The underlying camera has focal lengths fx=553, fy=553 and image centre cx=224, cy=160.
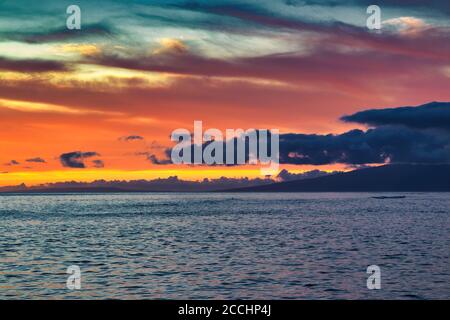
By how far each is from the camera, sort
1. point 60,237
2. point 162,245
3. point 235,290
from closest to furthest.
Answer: point 235,290
point 162,245
point 60,237

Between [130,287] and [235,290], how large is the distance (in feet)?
27.2

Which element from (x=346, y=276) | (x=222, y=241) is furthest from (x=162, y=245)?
(x=346, y=276)

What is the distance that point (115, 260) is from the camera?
6100 centimetres

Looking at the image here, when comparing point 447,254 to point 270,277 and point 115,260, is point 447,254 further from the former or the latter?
point 115,260

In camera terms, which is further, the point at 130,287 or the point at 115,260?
the point at 115,260

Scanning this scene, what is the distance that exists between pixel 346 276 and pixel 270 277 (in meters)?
6.99

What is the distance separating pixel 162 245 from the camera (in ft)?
257
